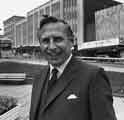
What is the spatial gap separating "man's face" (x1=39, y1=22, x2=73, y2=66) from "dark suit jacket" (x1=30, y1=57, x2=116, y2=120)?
139mm

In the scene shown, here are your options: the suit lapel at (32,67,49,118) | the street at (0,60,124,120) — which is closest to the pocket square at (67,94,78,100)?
the suit lapel at (32,67,49,118)

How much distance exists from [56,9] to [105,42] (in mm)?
34129

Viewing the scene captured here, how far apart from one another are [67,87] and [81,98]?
0.13 meters

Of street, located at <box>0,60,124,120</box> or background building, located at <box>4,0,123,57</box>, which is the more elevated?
background building, located at <box>4,0,123,57</box>

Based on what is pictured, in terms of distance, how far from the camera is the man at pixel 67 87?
1.36m

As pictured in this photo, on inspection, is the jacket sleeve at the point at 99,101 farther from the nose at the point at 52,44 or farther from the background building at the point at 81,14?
the background building at the point at 81,14

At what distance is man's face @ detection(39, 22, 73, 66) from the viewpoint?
1.50 meters

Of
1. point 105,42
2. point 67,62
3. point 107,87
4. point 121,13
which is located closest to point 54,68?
point 67,62

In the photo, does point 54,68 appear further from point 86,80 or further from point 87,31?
point 87,31

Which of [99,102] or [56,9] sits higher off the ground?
[56,9]

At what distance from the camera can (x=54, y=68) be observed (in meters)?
1.55

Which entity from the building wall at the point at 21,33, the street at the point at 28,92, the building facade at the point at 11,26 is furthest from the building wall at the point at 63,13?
the street at the point at 28,92

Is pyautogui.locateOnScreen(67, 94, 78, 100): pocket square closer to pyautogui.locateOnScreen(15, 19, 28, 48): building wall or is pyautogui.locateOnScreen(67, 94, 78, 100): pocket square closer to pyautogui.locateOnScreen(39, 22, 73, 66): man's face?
pyautogui.locateOnScreen(39, 22, 73, 66): man's face

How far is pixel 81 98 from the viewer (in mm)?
1355
